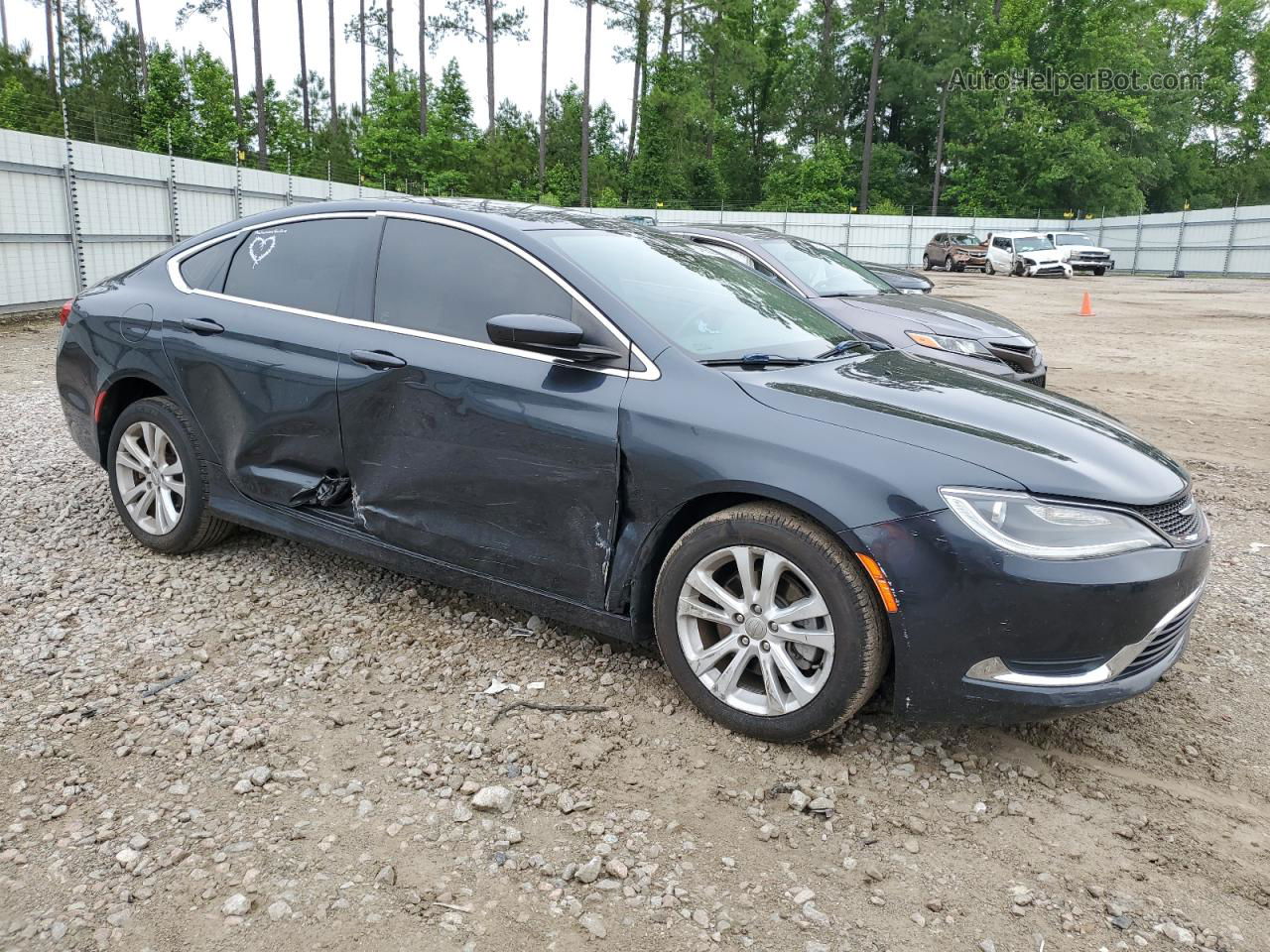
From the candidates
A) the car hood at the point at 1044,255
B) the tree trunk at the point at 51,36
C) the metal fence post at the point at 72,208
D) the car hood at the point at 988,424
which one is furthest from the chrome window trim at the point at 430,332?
the tree trunk at the point at 51,36

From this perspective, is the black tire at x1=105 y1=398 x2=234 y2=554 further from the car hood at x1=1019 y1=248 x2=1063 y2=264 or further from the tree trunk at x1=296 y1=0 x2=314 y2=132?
the tree trunk at x1=296 y1=0 x2=314 y2=132

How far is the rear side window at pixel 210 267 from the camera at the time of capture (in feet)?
14.4

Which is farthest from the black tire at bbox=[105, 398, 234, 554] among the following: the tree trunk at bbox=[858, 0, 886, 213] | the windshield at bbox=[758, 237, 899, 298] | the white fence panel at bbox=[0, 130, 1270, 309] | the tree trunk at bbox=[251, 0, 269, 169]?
the tree trunk at bbox=[858, 0, 886, 213]

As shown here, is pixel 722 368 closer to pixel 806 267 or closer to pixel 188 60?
pixel 806 267

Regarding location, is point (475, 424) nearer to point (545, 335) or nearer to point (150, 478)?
point (545, 335)

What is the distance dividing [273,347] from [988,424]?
2.71 meters

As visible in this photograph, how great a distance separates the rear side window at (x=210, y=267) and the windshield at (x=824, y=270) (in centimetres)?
498

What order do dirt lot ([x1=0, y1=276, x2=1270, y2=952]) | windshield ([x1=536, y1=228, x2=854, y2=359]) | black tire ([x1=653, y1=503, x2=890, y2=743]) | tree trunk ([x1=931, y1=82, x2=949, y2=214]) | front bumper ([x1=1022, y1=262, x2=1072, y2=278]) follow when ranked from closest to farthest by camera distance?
1. dirt lot ([x1=0, y1=276, x2=1270, y2=952])
2. black tire ([x1=653, y1=503, x2=890, y2=743])
3. windshield ([x1=536, y1=228, x2=854, y2=359])
4. front bumper ([x1=1022, y1=262, x2=1072, y2=278])
5. tree trunk ([x1=931, y1=82, x2=949, y2=214])

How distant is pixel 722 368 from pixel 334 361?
5.03 feet

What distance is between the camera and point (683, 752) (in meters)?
3.11

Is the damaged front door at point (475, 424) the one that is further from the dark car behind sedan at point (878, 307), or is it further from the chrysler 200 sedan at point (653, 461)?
the dark car behind sedan at point (878, 307)

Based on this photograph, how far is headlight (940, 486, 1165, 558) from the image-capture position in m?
2.73

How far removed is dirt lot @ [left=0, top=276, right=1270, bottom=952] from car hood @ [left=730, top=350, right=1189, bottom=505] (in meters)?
0.88

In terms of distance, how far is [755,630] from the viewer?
306cm
